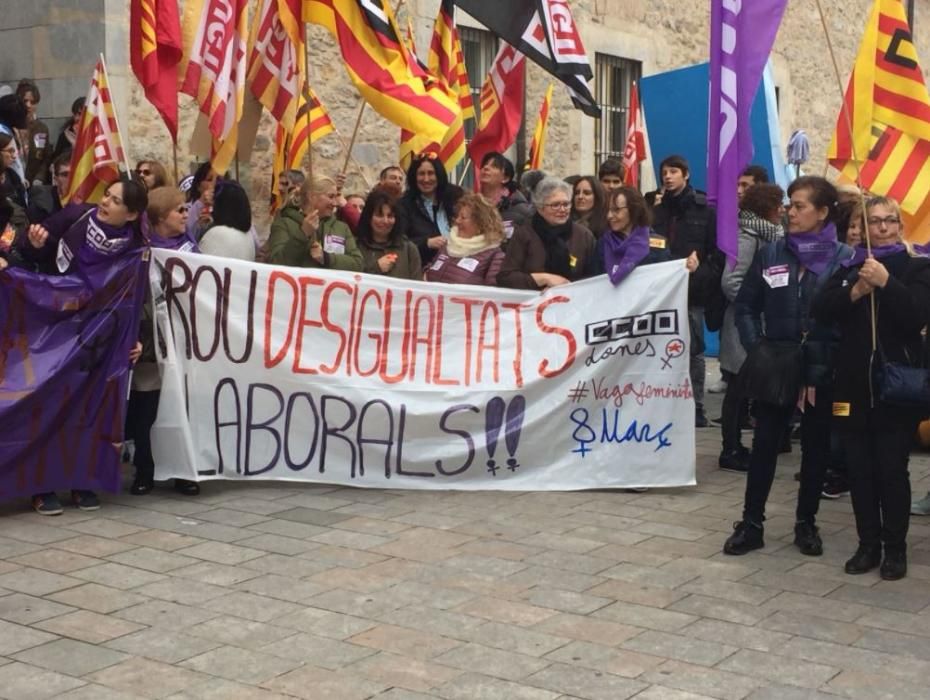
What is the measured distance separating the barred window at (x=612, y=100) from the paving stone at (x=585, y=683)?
12985mm

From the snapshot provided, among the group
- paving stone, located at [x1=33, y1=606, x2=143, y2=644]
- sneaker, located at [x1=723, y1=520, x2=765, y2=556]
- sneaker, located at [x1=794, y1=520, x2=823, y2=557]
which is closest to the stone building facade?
sneaker, located at [x1=723, y1=520, x2=765, y2=556]

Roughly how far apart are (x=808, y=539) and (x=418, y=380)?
2.32 meters

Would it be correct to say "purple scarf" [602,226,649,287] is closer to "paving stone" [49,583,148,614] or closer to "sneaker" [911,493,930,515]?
"sneaker" [911,493,930,515]

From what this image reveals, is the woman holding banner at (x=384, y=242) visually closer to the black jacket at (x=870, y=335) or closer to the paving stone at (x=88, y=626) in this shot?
the black jacket at (x=870, y=335)

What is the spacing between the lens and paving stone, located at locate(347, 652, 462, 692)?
14.5 ft

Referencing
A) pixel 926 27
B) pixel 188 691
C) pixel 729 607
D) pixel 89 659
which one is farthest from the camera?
pixel 926 27

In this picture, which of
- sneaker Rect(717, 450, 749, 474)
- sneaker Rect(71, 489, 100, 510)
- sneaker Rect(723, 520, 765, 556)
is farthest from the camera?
sneaker Rect(717, 450, 749, 474)

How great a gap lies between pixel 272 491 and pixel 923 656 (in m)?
3.66

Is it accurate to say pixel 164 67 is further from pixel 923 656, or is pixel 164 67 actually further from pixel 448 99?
pixel 923 656

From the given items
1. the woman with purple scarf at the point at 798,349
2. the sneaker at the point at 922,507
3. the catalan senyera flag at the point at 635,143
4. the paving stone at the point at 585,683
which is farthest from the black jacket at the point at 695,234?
the paving stone at the point at 585,683

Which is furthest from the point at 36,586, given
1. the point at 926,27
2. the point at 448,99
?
the point at 926,27

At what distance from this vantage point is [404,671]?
14.9 feet

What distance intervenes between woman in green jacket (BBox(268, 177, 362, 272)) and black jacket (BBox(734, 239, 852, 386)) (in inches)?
97.0

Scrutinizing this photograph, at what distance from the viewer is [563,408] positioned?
7.44 metres
